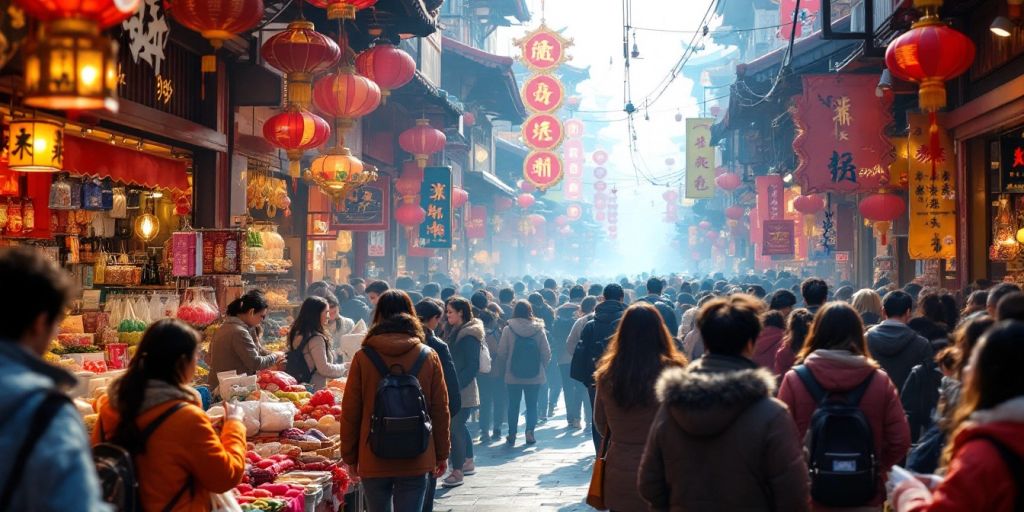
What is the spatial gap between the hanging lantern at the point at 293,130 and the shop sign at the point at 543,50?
21.2 m

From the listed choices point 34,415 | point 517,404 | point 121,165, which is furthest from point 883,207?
point 34,415

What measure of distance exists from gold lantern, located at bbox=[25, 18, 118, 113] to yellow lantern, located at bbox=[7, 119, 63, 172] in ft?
14.9

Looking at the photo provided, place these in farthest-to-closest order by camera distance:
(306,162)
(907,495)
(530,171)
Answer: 1. (530,171)
2. (306,162)
3. (907,495)

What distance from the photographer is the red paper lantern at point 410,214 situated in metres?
23.1

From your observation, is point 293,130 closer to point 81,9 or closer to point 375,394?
point 375,394

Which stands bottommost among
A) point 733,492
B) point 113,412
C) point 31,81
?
point 733,492

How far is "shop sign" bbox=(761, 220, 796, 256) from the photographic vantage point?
29.1 meters

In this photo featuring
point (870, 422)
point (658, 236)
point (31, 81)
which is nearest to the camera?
point (31, 81)

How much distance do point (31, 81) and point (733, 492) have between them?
10.2ft

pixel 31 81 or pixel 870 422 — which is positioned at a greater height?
pixel 31 81

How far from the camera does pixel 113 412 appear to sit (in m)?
4.63

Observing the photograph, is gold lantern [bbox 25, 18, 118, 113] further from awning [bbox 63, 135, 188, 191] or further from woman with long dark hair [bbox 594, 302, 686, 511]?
awning [bbox 63, 135, 188, 191]

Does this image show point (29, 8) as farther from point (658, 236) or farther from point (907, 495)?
point (658, 236)

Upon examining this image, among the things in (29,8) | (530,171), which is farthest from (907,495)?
(530,171)
